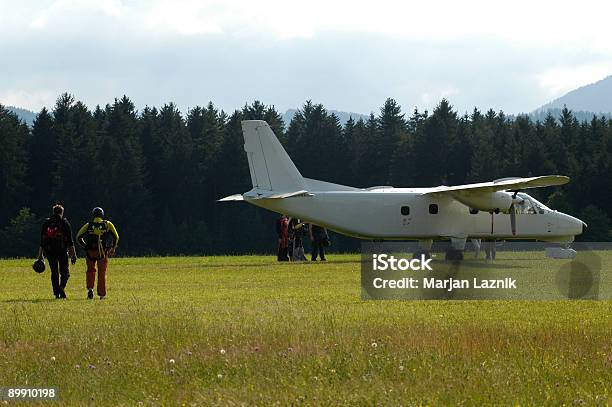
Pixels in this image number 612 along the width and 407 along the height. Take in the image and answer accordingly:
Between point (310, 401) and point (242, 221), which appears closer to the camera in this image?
point (310, 401)

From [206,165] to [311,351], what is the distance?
97332 millimetres

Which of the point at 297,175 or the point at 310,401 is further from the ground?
the point at 297,175

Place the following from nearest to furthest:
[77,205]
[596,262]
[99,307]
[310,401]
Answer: [310,401], [99,307], [596,262], [77,205]

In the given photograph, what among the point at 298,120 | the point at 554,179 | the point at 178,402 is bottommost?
the point at 178,402

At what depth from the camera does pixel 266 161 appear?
40.5 metres

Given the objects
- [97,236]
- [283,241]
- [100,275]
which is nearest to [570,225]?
[283,241]

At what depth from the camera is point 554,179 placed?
39.0 metres

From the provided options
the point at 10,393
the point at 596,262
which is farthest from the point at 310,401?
the point at 596,262

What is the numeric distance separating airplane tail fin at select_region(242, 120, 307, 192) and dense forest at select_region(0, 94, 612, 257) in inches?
2027

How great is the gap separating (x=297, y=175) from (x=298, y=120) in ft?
284

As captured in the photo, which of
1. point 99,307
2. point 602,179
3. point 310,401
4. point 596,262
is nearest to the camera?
point 310,401

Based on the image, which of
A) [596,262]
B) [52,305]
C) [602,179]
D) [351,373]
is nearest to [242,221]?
[602,179]

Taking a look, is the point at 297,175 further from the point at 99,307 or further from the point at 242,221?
the point at 242,221

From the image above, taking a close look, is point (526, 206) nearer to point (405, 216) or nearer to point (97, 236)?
point (405, 216)
